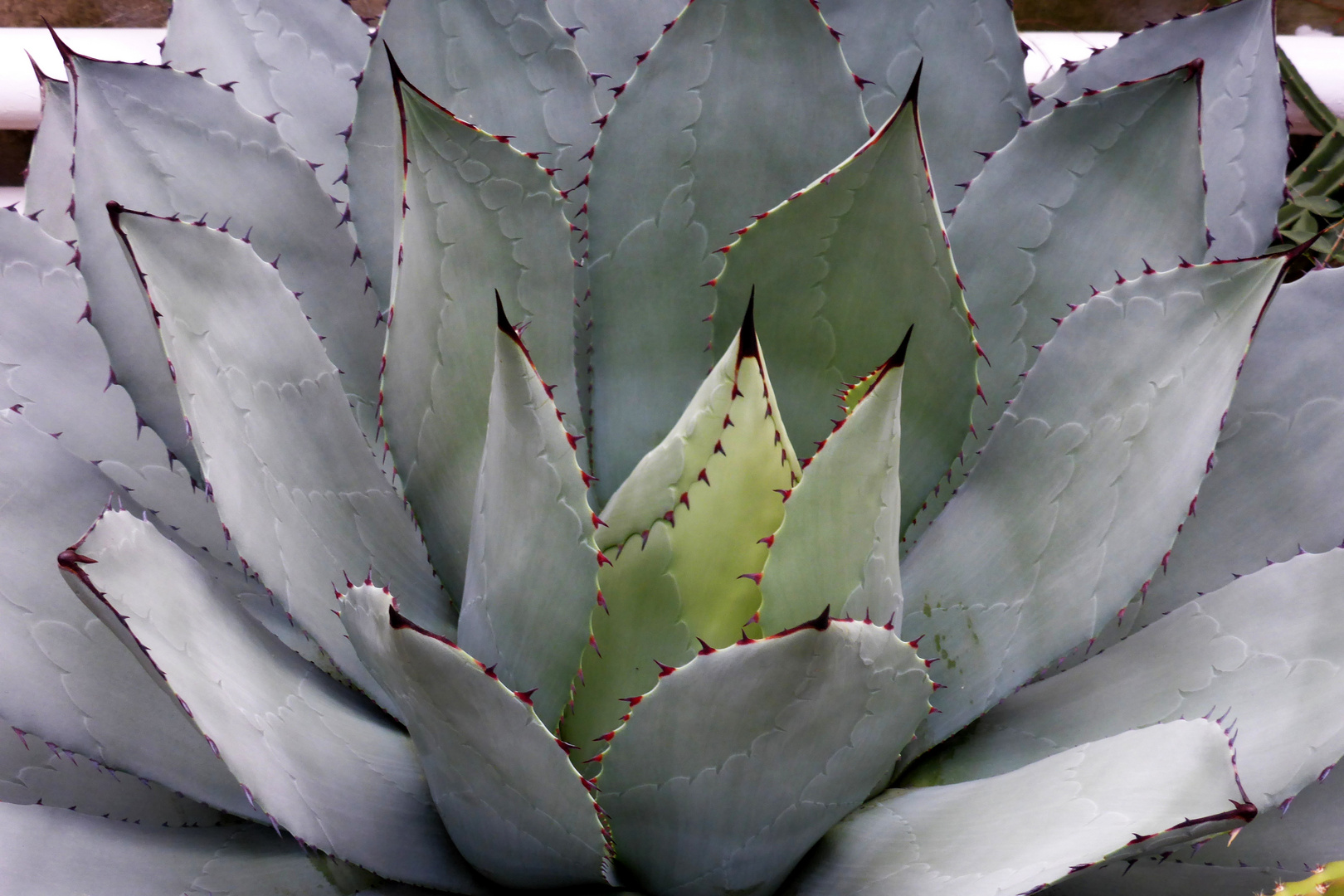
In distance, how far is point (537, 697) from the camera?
21.4 inches

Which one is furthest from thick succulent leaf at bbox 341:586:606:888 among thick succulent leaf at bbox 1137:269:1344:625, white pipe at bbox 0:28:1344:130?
white pipe at bbox 0:28:1344:130

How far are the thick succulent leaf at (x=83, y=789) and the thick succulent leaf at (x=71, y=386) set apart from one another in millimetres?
136

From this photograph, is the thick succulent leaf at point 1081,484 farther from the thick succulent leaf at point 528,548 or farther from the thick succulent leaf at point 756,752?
the thick succulent leaf at point 528,548

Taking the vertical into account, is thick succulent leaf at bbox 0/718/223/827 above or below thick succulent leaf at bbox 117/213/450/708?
below

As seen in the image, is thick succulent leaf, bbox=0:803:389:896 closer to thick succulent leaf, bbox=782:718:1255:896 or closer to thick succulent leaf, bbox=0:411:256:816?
thick succulent leaf, bbox=0:411:256:816

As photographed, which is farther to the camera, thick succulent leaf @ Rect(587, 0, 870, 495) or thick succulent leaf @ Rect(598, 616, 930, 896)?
thick succulent leaf @ Rect(587, 0, 870, 495)

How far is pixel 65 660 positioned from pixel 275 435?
0.15 metres

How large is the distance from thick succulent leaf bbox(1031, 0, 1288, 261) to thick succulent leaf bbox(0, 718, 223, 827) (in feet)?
2.30

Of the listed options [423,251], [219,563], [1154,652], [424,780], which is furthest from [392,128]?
[1154,652]

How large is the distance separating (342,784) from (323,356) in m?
0.23

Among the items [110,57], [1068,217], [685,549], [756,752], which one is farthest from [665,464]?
[110,57]

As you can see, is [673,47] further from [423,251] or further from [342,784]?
[342,784]

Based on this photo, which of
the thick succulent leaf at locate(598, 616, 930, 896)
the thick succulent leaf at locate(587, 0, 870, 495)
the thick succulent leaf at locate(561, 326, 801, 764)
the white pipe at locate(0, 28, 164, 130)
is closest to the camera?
the thick succulent leaf at locate(598, 616, 930, 896)

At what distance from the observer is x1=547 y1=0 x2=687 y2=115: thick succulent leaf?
73cm
